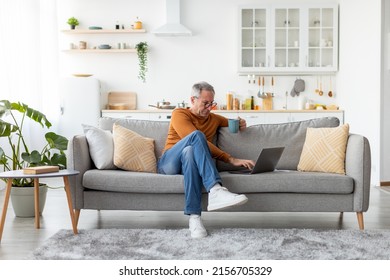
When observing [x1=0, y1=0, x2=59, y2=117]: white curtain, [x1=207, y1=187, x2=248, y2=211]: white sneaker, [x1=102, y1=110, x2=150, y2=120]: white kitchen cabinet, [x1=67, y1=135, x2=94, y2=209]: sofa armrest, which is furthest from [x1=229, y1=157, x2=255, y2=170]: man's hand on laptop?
[x1=102, y1=110, x2=150, y2=120]: white kitchen cabinet

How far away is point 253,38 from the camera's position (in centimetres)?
764

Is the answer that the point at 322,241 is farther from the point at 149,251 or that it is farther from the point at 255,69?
the point at 255,69

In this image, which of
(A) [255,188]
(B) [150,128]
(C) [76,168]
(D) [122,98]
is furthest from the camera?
(D) [122,98]

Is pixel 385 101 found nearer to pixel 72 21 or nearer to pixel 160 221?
pixel 160 221

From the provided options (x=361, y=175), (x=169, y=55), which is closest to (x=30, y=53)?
(x=169, y=55)

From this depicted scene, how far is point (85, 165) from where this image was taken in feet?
12.6

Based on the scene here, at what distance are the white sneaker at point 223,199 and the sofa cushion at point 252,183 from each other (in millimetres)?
207

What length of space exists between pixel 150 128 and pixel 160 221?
2.52 ft

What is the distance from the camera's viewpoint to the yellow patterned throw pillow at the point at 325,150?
387 centimetres

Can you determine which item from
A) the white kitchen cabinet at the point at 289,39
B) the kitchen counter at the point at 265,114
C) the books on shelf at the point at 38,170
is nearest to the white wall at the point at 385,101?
the kitchen counter at the point at 265,114

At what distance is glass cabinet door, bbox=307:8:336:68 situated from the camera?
299 inches

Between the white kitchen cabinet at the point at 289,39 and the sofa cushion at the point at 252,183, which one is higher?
the white kitchen cabinet at the point at 289,39

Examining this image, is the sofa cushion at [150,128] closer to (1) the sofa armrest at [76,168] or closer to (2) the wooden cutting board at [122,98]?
(1) the sofa armrest at [76,168]

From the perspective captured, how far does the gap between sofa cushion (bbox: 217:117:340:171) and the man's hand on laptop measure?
26 centimetres
